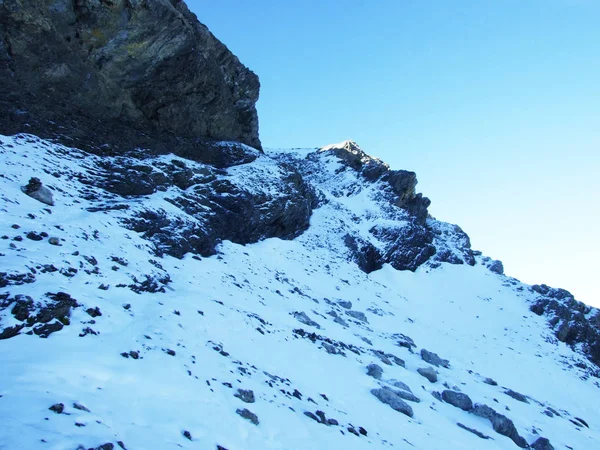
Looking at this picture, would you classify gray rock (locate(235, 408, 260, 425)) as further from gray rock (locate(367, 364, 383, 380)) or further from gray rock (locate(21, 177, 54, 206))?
gray rock (locate(21, 177, 54, 206))

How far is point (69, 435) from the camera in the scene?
6.66 m

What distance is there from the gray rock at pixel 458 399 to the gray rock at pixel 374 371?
366cm

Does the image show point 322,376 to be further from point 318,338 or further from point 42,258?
point 42,258

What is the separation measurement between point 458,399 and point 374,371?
459 centimetres

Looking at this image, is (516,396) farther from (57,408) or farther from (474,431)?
(57,408)

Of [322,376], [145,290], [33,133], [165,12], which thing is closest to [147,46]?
[165,12]

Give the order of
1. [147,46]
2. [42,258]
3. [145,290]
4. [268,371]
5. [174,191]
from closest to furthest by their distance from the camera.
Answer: [42,258]
[268,371]
[145,290]
[174,191]
[147,46]

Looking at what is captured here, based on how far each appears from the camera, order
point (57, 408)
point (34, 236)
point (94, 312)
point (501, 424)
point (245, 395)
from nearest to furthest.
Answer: point (57, 408) < point (245, 395) < point (94, 312) < point (34, 236) < point (501, 424)

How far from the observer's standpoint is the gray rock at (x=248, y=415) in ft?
33.0

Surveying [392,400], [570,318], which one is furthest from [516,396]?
[570,318]

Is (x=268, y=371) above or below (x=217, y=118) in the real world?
below

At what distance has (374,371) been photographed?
18344 millimetres

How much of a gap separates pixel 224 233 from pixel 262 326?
12094 mm

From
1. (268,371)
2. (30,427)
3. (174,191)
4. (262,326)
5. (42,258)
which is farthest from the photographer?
(174,191)
